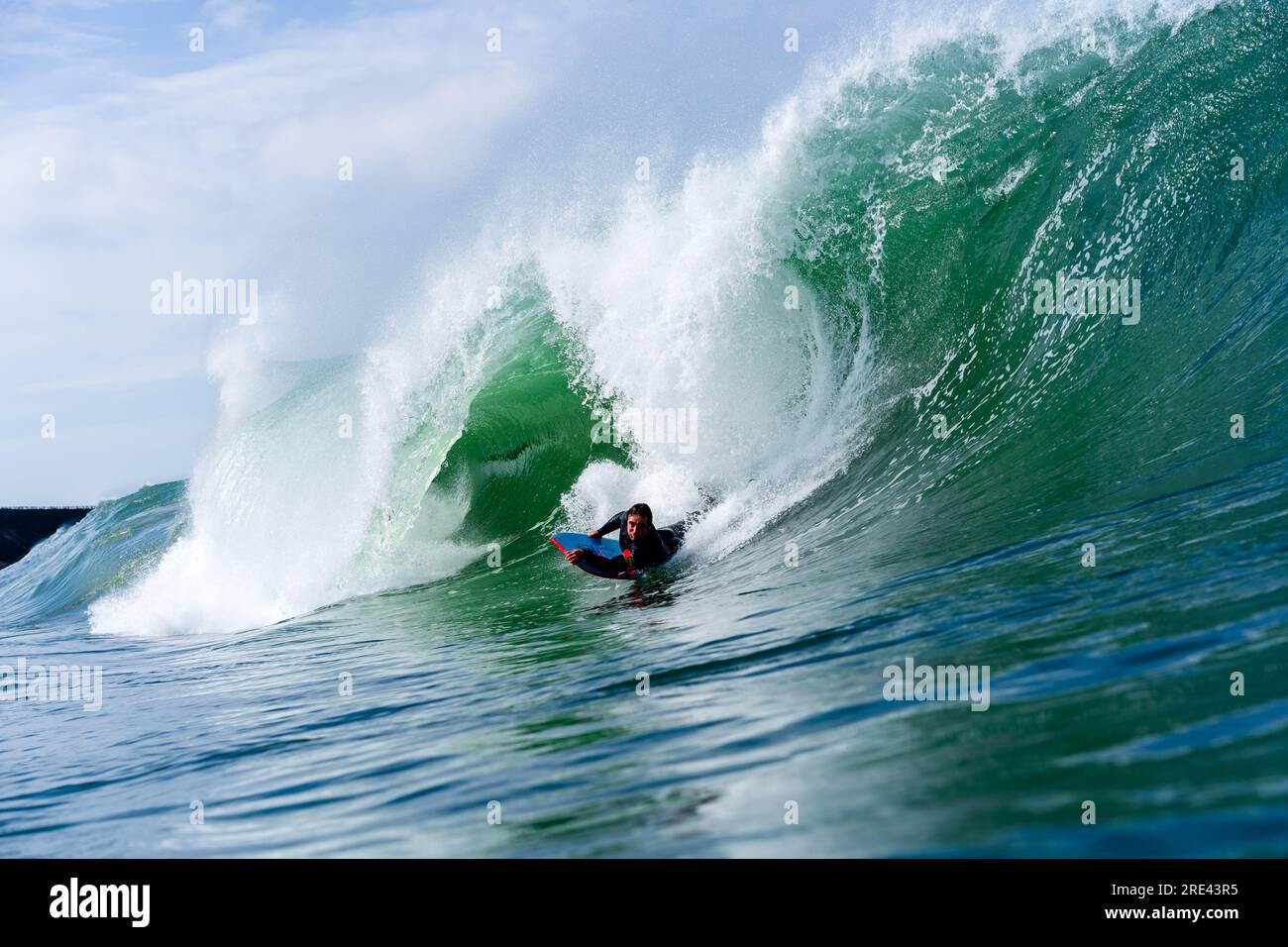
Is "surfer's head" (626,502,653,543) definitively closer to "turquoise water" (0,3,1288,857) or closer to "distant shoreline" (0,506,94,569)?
"turquoise water" (0,3,1288,857)

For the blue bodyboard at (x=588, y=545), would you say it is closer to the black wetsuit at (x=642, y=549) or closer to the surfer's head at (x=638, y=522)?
the black wetsuit at (x=642, y=549)

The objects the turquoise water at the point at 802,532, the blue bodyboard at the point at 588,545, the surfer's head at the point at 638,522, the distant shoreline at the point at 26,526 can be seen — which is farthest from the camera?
the distant shoreline at the point at 26,526

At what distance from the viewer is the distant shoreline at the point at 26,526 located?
30844mm

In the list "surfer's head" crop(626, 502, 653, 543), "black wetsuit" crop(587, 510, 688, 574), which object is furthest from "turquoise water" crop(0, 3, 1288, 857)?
"surfer's head" crop(626, 502, 653, 543)

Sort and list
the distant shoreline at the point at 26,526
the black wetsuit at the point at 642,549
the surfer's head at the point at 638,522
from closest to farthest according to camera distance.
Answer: the surfer's head at the point at 638,522
the black wetsuit at the point at 642,549
the distant shoreline at the point at 26,526

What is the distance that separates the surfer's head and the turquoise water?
523mm

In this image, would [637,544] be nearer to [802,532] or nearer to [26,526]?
[802,532]

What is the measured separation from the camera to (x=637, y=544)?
941cm

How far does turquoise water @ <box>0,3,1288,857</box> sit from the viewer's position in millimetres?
3619

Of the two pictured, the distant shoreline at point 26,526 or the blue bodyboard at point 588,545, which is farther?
the distant shoreline at point 26,526

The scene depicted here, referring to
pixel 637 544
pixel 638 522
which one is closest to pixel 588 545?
pixel 637 544

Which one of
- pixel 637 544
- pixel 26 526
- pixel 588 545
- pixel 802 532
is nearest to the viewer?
pixel 802 532

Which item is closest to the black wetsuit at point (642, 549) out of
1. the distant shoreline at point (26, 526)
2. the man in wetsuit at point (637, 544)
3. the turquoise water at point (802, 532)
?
the man in wetsuit at point (637, 544)

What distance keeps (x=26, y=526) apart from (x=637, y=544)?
29.4 m
